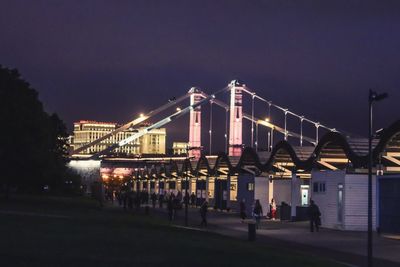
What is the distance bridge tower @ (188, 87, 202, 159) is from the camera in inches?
5245

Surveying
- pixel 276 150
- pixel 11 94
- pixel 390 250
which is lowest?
pixel 390 250

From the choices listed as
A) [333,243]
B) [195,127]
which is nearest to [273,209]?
[333,243]

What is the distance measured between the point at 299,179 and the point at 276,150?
2.95m

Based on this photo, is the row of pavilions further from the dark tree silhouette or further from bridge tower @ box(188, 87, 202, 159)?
bridge tower @ box(188, 87, 202, 159)

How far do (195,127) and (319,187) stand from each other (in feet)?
316

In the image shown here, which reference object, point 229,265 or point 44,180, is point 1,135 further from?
point 229,265

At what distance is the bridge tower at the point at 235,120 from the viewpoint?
119100 mm

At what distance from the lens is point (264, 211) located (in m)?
58.3

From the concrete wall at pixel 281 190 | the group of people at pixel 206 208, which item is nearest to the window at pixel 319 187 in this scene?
the group of people at pixel 206 208

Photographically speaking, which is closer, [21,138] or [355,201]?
[355,201]

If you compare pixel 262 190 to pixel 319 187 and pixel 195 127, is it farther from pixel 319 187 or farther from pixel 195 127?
pixel 195 127

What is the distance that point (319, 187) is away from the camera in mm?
45469

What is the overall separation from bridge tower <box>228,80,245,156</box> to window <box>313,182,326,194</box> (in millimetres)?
69541

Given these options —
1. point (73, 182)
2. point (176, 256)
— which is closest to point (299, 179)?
point (176, 256)
